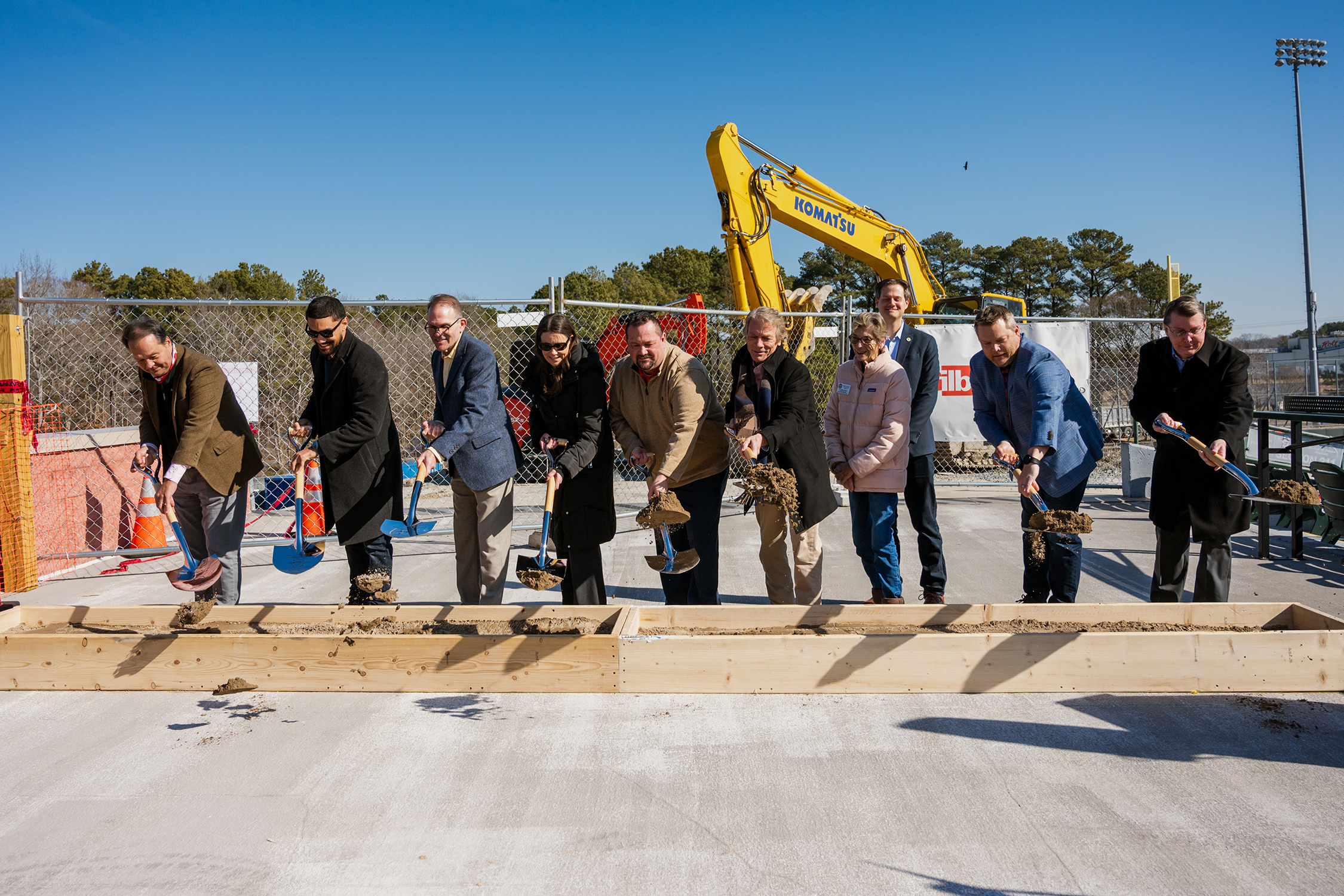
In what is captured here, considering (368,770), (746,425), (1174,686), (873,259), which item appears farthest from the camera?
(873,259)

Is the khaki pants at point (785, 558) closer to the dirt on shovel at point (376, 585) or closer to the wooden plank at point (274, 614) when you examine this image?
the wooden plank at point (274, 614)

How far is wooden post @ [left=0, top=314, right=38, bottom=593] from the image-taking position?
5.49 metres

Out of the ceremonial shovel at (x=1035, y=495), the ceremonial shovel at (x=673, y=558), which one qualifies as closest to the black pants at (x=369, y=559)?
the ceremonial shovel at (x=673, y=558)

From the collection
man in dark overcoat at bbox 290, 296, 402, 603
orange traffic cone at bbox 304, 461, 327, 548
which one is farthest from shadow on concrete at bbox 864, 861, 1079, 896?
orange traffic cone at bbox 304, 461, 327, 548

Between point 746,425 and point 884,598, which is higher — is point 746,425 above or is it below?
above

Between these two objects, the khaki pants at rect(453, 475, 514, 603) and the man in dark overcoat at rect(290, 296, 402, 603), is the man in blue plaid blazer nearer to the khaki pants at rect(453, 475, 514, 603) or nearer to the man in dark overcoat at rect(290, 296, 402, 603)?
the khaki pants at rect(453, 475, 514, 603)

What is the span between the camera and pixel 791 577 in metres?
4.64

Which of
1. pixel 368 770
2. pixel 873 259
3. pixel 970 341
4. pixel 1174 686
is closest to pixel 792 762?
pixel 368 770

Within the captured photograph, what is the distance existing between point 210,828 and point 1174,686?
3670 mm

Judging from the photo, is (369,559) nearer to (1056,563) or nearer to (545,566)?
(545,566)

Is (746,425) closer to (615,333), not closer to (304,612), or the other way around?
(304,612)

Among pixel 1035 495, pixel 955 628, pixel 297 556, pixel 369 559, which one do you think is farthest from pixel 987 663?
pixel 297 556

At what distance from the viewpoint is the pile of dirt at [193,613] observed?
402 cm

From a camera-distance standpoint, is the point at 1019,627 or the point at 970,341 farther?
the point at 970,341
